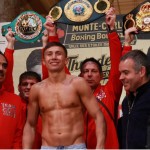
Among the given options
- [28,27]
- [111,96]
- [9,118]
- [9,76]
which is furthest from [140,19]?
[9,118]

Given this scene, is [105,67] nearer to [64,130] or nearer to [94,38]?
[94,38]

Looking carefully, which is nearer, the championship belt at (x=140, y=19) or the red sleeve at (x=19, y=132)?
the red sleeve at (x=19, y=132)

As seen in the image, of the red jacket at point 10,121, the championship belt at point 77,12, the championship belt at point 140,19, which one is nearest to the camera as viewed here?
the red jacket at point 10,121

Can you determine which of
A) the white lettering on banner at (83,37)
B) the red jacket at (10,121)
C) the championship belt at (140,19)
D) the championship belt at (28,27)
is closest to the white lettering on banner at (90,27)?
the white lettering on banner at (83,37)

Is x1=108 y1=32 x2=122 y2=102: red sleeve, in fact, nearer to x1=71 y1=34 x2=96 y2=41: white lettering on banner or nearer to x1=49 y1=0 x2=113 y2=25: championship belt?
x1=49 y1=0 x2=113 y2=25: championship belt

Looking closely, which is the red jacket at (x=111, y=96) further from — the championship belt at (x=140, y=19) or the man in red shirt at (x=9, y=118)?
the man in red shirt at (x=9, y=118)

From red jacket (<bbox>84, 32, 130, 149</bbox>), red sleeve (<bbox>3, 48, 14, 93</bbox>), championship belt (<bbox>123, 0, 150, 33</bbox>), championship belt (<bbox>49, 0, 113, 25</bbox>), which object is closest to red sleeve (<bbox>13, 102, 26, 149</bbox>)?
red sleeve (<bbox>3, 48, 14, 93</bbox>)

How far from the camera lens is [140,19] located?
3.34m

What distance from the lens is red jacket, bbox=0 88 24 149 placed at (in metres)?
2.97

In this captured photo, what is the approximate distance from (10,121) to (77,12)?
1185 millimetres

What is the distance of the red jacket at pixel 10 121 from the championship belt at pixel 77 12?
0.87 m

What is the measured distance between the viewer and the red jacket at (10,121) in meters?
2.97

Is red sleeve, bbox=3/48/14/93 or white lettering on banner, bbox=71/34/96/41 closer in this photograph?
red sleeve, bbox=3/48/14/93

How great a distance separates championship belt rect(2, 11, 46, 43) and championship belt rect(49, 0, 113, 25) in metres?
0.22
